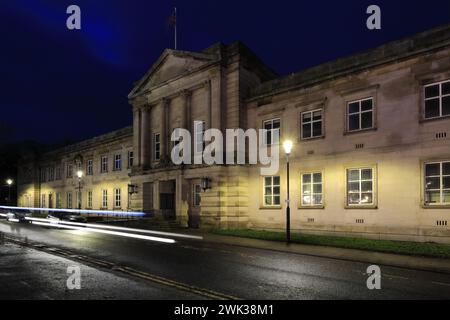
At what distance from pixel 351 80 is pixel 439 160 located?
6358 millimetres

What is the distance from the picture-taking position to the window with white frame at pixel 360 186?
Result: 21172mm

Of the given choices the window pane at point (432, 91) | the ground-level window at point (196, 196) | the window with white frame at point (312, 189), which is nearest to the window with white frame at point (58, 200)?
the ground-level window at point (196, 196)

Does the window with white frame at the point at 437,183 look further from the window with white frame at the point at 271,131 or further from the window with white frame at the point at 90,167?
the window with white frame at the point at 90,167

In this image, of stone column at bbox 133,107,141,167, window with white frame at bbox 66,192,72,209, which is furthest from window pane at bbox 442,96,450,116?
window with white frame at bbox 66,192,72,209

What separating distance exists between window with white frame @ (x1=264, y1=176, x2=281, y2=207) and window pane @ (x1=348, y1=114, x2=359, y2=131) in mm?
5665

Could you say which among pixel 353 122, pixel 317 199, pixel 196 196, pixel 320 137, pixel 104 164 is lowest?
pixel 196 196

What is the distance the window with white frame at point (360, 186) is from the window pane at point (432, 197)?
2.69m

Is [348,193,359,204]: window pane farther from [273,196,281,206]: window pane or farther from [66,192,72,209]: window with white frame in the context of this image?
[66,192,72,209]: window with white frame

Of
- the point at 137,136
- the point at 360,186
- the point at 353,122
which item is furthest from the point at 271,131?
the point at 137,136

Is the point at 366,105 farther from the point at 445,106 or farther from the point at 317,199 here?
the point at 317,199

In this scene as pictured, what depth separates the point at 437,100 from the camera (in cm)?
1902

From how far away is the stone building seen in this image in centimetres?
1914

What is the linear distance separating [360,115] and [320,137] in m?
2.63
